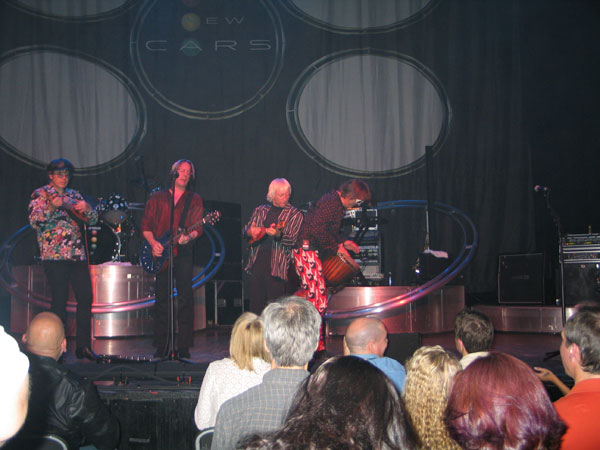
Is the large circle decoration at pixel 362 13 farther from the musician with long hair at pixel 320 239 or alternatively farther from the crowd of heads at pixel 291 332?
the crowd of heads at pixel 291 332

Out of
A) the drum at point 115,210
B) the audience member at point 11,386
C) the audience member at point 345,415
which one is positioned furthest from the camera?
the drum at point 115,210

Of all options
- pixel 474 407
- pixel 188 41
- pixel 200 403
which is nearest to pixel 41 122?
pixel 188 41

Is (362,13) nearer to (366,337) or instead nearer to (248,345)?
(366,337)

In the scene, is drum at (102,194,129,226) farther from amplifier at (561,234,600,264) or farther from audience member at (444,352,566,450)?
audience member at (444,352,566,450)

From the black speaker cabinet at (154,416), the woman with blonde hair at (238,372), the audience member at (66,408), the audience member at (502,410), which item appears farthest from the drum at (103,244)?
the audience member at (502,410)

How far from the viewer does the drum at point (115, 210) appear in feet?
23.3

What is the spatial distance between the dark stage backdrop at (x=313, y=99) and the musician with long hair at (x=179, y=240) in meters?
3.04

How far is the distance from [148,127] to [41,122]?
1.40m

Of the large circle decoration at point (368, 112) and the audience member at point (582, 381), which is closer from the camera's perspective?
the audience member at point (582, 381)

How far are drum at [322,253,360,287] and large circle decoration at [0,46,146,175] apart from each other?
4122 mm

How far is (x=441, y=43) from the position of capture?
8.16m

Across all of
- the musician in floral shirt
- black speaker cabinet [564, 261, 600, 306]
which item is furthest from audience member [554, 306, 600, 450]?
black speaker cabinet [564, 261, 600, 306]

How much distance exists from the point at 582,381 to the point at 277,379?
109 cm

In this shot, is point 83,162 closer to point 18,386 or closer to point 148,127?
point 148,127
